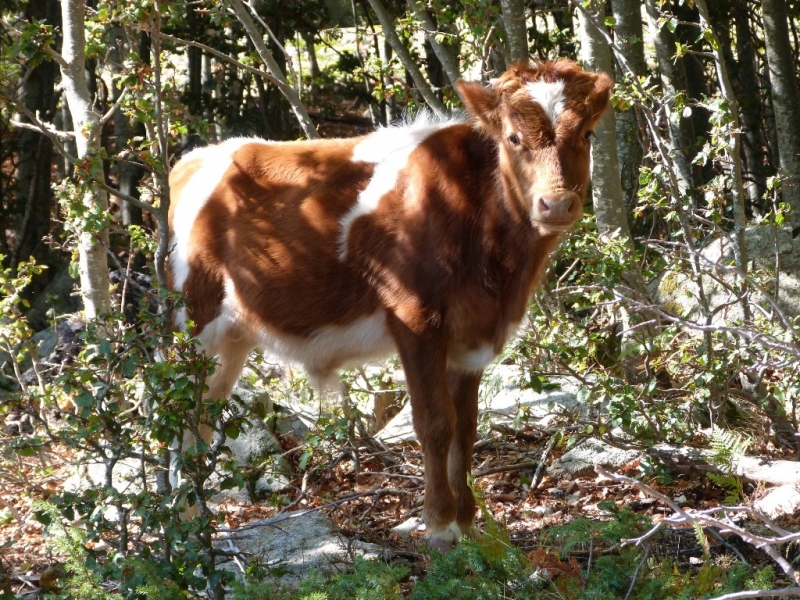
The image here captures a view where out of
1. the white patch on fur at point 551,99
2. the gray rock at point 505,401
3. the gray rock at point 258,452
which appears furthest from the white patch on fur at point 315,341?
the white patch on fur at point 551,99

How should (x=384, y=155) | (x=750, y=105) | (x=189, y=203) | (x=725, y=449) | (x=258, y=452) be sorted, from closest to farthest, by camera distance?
1. (x=725, y=449)
2. (x=384, y=155)
3. (x=189, y=203)
4. (x=258, y=452)
5. (x=750, y=105)

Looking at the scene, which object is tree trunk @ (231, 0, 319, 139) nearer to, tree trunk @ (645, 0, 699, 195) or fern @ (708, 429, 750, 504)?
tree trunk @ (645, 0, 699, 195)

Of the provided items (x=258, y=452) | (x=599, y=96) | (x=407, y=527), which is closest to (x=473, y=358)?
(x=407, y=527)

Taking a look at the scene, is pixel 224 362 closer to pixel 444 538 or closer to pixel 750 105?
pixel 444 538

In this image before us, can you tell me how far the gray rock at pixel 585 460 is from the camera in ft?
21.7

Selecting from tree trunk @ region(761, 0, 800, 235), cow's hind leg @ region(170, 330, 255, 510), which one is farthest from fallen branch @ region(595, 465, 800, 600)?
tree trunk @ region(761, 0, 800, 235)

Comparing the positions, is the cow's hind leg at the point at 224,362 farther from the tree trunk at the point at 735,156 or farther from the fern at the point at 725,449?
the tree trunk at the point at 735,156

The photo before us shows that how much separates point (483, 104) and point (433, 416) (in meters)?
1.82

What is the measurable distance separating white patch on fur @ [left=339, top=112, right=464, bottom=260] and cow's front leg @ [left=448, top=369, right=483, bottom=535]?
106 centimetres

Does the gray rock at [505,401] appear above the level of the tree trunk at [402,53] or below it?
below

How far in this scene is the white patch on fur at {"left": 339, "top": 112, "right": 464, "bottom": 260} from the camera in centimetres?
583

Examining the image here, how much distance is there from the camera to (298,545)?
208 inches

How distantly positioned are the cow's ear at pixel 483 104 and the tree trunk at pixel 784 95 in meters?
3.47

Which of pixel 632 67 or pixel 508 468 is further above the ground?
pixel 632 67
